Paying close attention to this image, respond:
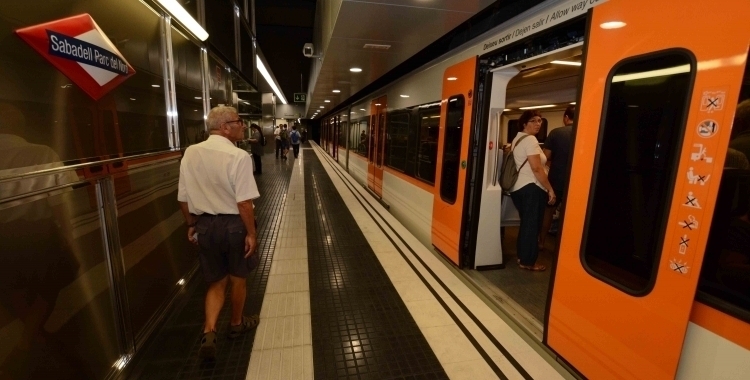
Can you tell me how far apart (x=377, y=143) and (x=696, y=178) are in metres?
6.07

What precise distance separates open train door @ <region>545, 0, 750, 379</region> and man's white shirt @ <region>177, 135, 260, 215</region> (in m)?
1.96

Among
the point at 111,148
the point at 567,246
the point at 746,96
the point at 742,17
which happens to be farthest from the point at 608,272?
the point at 111,148

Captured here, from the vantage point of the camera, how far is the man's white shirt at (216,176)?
195 cm

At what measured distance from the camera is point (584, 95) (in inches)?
72.7

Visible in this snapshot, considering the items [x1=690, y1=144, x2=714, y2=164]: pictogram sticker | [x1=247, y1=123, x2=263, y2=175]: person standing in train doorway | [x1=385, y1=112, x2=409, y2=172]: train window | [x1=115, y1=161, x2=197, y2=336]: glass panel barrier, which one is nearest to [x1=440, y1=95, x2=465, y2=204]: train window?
[x1=385, y1=112, x2=409, y2=172]: train window

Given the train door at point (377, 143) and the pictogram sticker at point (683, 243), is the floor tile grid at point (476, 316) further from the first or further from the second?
the train door at point (377, 143)

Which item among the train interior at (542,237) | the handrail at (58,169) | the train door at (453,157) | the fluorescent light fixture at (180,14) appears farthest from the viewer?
the train door at (453,157)

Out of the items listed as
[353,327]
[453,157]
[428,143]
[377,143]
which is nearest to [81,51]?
[353,327]

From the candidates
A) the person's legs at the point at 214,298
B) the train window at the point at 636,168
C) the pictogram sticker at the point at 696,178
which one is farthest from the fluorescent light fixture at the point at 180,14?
the pictogram sticker at the point at 696,178

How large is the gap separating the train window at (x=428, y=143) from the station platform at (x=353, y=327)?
3.41 ft

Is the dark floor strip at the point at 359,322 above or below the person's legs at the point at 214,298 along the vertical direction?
below

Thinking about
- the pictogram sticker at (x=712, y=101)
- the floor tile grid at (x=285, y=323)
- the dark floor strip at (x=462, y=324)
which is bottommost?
the floor tile grid at (x=285, y=323)

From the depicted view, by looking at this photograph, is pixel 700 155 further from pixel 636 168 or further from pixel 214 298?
pixel 214 298

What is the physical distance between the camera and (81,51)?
1.51 meters
